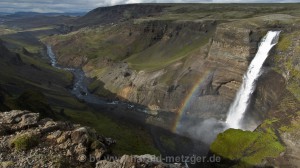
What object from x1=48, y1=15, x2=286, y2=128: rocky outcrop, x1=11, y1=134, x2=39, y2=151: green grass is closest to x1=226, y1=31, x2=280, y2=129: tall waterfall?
x1=48, y1=15, x2=286, y2=128: rocky outcrop

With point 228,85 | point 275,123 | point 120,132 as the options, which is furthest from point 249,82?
point 120,132

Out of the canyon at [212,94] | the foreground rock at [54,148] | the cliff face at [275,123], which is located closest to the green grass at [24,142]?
the foreground rock at [54,148]

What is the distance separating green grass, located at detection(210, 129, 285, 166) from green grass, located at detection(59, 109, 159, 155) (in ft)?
54.9

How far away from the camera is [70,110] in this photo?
106m

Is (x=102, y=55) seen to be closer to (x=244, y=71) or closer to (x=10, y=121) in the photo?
(x=244, y=71)

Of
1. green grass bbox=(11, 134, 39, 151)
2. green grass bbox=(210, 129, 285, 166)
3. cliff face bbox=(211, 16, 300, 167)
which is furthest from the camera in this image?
cliff face bbox=(211, 16, 300, 167)

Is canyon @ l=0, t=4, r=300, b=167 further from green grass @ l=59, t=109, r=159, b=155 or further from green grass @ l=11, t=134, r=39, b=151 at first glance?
green grass @ l=11, t=134, r=39, b=151

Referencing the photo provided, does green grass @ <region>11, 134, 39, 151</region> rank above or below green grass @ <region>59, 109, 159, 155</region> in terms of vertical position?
above

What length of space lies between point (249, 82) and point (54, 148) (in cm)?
7697

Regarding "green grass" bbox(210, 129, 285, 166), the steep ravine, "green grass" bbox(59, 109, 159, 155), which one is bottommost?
"green grass" bbox(59, 109, 159, 155)

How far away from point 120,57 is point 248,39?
95.8 metres

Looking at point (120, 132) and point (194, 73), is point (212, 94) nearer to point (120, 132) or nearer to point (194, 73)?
point (194, 73)

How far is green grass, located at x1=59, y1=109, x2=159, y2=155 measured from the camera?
78.1 m

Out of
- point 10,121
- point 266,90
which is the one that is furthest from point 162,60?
point 10,121
